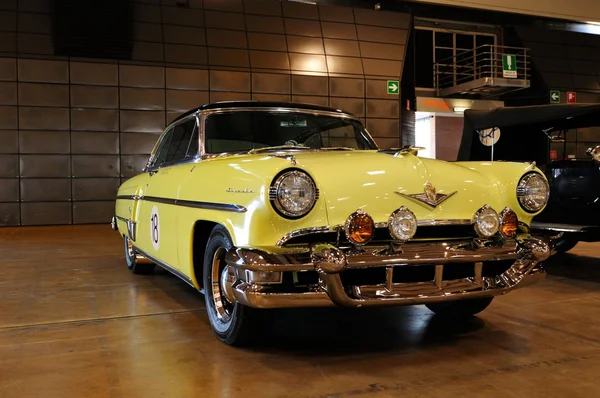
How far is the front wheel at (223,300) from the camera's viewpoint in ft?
9.04

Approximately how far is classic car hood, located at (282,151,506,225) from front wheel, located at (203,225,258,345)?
1.98ft

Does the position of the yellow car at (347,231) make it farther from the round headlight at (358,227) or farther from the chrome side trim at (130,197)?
the chrome side trim at (130,197)

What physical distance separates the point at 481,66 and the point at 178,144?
12613 millimetres

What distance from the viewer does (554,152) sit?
6.98m

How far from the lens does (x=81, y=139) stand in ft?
39.1

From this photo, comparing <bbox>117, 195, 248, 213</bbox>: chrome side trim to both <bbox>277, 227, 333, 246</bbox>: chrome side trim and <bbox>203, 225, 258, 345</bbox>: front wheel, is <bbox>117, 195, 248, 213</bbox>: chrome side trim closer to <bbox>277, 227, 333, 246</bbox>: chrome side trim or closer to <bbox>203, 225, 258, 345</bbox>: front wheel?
<bbox>203, 225, 258, 345</bbox>: front wheel

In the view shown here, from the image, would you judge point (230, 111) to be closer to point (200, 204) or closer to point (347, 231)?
point (200, 204)

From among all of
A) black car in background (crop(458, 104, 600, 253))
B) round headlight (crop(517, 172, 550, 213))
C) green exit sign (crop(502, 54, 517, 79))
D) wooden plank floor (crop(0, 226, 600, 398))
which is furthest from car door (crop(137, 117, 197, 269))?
green exit sign (crop(502, 54, 517, 79))

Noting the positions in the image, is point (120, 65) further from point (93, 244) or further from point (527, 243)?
point (527, 243)

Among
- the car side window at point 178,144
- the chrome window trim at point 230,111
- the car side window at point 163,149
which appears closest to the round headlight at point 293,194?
the chrome window trim at point 230,111

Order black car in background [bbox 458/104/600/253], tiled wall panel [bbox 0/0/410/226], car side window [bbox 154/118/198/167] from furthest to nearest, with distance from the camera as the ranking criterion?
tiled wall panel [bbox 0/0/410/226] < black car in background [bbox 458/104/600/253] < car side window [bbox 154/118/198/167]

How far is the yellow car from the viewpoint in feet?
8.19

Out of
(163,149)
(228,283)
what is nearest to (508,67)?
(163,149)

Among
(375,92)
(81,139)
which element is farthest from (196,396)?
(375,92)
